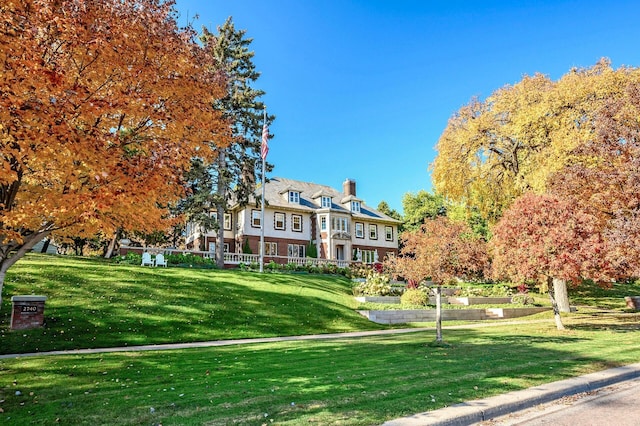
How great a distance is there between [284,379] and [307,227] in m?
37.5

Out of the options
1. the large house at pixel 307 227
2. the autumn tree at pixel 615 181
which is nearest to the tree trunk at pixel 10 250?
the autumn tree at pixel 615 181

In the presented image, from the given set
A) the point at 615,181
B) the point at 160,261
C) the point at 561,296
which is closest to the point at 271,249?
the point at 160,261

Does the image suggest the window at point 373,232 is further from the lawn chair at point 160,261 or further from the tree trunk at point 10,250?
the tree trunk at point 10,250

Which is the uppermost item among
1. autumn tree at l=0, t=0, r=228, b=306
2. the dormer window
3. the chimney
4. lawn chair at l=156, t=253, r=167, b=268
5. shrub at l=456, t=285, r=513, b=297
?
the chimney

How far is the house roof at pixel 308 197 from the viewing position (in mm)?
43656

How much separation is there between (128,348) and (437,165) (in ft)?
75.3

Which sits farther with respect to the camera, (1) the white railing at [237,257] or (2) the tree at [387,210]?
(2) the tree at [387,210]

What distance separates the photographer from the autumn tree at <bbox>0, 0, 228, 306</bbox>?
6.48m

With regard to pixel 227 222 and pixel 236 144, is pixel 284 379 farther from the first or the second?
pixel 227 222

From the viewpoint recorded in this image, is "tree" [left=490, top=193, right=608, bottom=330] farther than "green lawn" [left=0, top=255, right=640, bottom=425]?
Yes

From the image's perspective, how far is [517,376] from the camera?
7.89 meters

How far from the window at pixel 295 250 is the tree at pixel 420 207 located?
2040 centimetres

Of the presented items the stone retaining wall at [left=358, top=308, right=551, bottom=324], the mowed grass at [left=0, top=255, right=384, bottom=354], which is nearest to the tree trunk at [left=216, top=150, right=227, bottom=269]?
the mowed grass at [left=0, top=255, right=384, bottom=354]

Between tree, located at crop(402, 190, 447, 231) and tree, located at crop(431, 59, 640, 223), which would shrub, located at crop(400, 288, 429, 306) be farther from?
tree, located at crop(402, 190, 447, 231)
